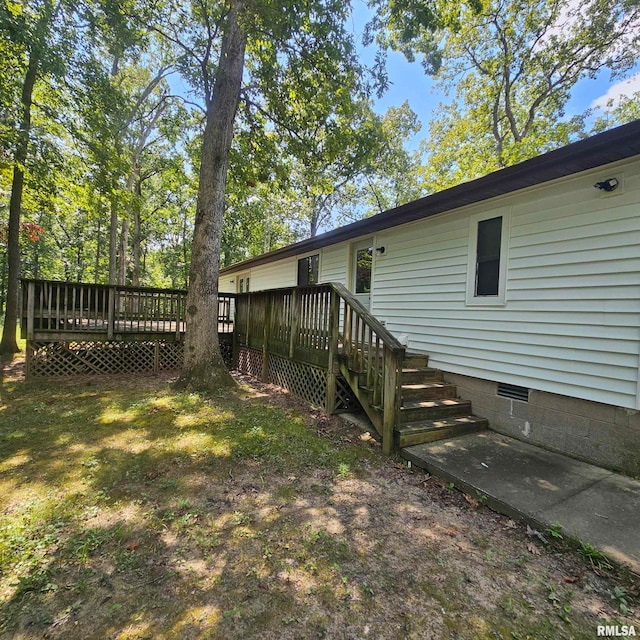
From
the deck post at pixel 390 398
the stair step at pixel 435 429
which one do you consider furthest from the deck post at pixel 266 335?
the stair step at pixel 435 429

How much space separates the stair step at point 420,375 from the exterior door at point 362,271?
241cm

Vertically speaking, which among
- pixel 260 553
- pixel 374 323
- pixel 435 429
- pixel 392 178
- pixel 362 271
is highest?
pixel 392 178

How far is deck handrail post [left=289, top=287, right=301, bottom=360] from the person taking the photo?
229 inches

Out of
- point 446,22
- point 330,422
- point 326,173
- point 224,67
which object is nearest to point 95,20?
point 224,67

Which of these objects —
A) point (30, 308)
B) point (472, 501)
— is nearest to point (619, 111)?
point (472, 501)

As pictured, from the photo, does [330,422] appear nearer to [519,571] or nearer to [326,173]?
[519,571]

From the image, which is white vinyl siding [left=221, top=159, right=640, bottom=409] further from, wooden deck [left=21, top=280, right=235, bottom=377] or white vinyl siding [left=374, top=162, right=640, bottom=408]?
wooden deck [left=21, top=280, right=235, bottom=377]

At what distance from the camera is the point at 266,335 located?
274 inches

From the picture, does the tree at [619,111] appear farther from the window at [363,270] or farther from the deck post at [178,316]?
the deck post at [178,316]

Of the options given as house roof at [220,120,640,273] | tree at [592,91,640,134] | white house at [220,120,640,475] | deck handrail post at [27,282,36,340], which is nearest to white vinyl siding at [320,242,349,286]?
house roof at [220,120,640,273]

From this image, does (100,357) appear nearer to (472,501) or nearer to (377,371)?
(377,371)

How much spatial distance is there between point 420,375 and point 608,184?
314cm

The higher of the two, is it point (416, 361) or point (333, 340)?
point (333, 340)

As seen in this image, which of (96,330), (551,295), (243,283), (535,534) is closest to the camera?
(535,534)
